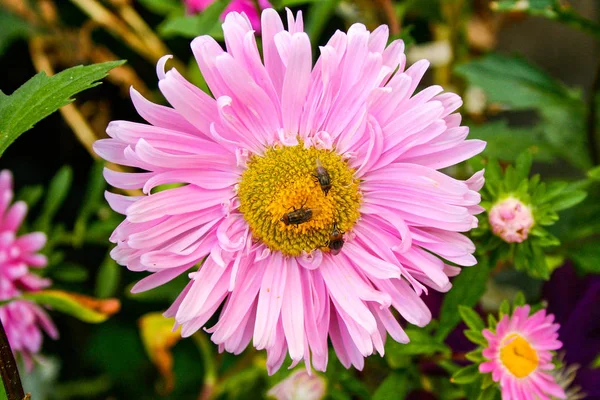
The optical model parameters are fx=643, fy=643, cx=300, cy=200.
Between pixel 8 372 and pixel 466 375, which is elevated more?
pixel 8 372

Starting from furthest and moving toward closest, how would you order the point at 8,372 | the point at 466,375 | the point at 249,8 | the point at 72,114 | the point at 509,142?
the point at 72,114 < the point at 509,142 < the point at 249,8 < the point at 466,375 < the point at 8,372

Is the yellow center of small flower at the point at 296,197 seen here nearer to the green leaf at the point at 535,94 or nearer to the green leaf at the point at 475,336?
the green leaf at the point at 475,336

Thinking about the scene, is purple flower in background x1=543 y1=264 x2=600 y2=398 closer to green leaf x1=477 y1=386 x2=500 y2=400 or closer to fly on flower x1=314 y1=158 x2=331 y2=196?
green leaf x1=477 y1=386 x2=500 y2=400

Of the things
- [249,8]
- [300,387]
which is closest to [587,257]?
[300,387]

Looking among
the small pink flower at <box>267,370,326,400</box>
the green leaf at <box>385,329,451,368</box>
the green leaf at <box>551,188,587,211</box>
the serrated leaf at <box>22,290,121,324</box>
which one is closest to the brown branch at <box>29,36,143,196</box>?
the serrated leaf at <box>22,290,121,324</box>

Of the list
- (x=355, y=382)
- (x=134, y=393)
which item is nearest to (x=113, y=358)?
(x=134, y=393)

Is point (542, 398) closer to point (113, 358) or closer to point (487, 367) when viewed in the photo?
point (487, 367)

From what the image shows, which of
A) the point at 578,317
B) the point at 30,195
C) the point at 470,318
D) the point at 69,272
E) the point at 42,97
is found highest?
the point at 42,97

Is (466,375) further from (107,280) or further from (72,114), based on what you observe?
(72,114)
